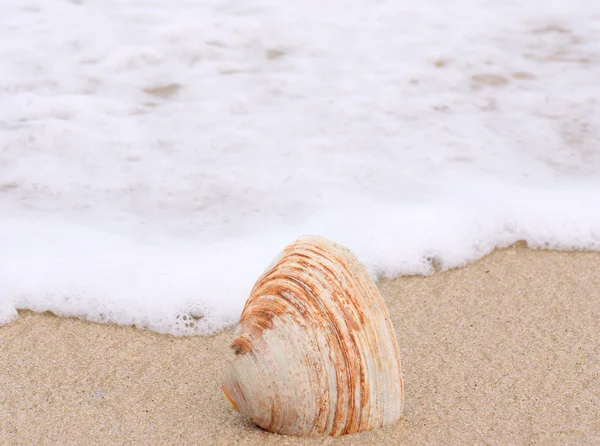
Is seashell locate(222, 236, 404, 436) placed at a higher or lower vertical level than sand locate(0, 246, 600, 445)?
higher

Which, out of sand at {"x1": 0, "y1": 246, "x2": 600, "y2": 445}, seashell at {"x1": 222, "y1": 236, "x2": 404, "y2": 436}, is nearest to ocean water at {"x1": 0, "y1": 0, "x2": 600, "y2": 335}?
sand at {"x1": 0, "y1": 246, "x2": 600, "y2": 445}

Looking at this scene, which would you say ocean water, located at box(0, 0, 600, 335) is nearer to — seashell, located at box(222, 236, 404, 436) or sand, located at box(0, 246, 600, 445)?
sand, located at box(0, 246, 600, 445)

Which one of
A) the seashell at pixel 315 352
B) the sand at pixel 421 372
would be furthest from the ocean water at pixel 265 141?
the seashell at pixel 315 352

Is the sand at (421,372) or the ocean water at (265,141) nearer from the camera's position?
the sand at (421,372)

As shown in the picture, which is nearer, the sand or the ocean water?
the sand

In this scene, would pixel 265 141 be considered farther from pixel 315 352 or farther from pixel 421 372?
pixel 315 352

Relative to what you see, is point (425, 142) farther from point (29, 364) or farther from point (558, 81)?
point (29, 364)

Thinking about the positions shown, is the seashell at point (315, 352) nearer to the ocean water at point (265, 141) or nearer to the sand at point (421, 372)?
the sand at point (421, 372)
